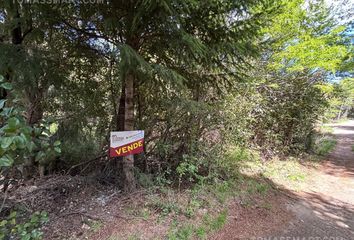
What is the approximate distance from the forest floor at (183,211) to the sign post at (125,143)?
80 centimetres

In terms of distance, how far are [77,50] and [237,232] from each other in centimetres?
370

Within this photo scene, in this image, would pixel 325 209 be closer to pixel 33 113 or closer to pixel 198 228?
pixel 198 228

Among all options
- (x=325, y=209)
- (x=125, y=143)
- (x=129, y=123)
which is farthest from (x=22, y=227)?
(x=325, y=209)

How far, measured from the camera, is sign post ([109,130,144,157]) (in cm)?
316

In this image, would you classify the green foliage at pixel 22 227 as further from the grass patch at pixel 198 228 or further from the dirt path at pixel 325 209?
the dirt path at pixel 325 209

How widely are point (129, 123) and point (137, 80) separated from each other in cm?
73

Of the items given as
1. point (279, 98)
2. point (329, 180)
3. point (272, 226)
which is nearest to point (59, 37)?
point (272, 226)

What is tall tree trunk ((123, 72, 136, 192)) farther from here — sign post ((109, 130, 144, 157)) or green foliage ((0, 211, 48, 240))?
green foliage ((0, 211, 48, 240))

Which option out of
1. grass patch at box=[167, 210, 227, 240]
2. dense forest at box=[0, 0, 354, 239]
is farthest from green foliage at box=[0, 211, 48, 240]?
grass patch at box=[167, 210, 227, 240]

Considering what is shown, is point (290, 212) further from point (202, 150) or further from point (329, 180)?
point (329, 180)

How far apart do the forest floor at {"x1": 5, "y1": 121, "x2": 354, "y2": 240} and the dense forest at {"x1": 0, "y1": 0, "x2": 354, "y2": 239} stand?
266mm

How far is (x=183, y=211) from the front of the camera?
11.2 feet

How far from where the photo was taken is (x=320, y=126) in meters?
9.42

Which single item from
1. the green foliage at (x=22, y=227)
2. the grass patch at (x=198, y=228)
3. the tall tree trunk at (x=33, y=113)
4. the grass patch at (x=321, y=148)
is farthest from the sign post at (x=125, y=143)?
the grass patch at (x=321, y=148)
